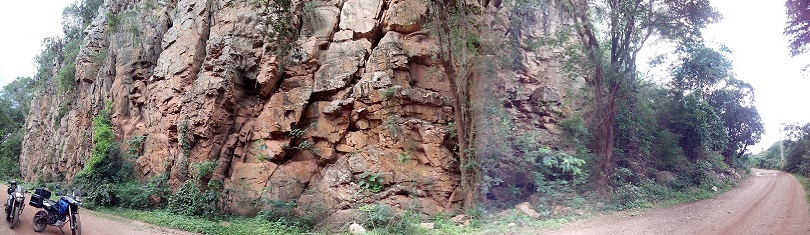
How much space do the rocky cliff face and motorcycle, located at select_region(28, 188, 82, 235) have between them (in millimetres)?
4470

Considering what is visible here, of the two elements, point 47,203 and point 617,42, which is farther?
point 617,42

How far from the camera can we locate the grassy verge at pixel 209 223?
827 centimetres

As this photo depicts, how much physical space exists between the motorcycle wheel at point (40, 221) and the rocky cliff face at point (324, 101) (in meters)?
4.58

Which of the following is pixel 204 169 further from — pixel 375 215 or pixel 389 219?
pixel 389 219

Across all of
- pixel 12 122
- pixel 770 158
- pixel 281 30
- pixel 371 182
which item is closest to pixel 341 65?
pixel 281 30

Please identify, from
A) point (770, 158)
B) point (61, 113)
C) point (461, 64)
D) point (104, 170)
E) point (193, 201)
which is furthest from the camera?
point (61, 113)

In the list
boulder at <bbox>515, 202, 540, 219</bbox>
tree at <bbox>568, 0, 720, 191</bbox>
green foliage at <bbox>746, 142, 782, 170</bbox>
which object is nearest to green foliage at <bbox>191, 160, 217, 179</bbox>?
boulder at <bbox>515, 202, 540, 219</bbox>

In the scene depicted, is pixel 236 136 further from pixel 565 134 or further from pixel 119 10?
pixel 119 10

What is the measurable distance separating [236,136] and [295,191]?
276 centimetres

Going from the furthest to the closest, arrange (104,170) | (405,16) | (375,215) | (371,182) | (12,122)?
1. (12,122)
2. (104,170)
3. (405,16)
4. (371,182)
5. (375,215)

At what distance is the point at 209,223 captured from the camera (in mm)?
9062

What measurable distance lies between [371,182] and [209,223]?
3736 mm

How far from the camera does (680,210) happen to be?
5.12 metres

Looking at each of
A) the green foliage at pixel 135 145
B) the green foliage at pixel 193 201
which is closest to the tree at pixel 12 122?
the green foliage at pixel 135 145
